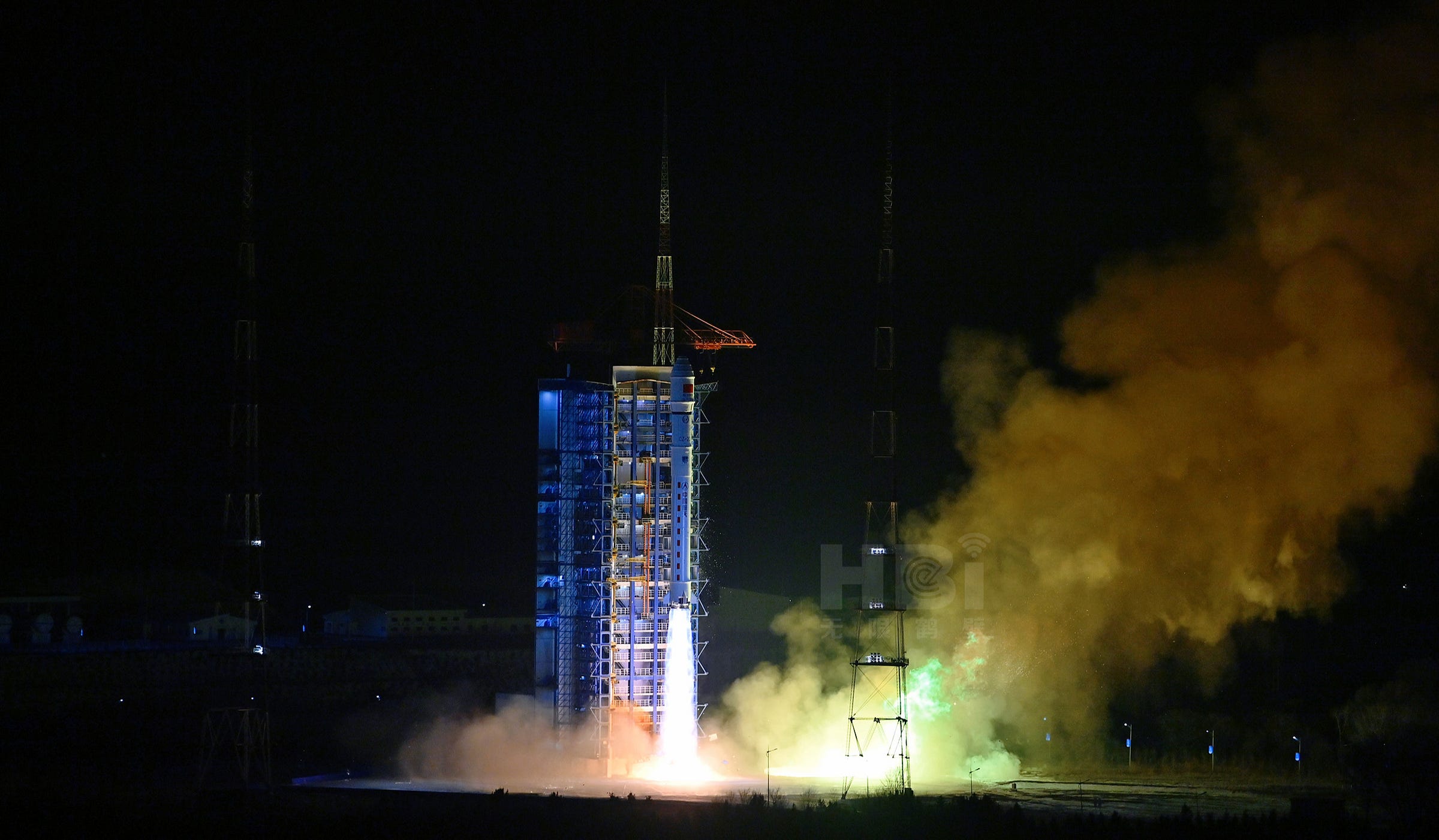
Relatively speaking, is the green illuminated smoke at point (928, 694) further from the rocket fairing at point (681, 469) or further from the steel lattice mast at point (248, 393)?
the steel lattice mast at point (248, 393)

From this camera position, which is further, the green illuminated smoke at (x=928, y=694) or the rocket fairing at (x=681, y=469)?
the green illuminated smoke at (x=928, y=694)

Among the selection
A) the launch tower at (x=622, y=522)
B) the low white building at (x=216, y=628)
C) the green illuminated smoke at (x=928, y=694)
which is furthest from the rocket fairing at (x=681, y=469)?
the low white building at (x=216, y=628)

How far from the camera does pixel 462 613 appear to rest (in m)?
67.2

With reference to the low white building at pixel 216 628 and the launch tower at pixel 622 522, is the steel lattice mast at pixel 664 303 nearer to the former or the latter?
the launch tower at pixel 622 522

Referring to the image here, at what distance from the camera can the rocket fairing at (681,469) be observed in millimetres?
40562

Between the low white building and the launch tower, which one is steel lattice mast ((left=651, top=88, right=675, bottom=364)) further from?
the low white building

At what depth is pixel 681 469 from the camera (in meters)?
40.7

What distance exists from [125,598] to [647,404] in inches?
1357

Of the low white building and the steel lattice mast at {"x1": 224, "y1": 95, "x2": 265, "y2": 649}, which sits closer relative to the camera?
the steel lattice mast at {"x1": 224, "y1": 95, "x2": 265, "y2": 649}

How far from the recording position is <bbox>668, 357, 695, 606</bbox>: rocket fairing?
40.6 metres

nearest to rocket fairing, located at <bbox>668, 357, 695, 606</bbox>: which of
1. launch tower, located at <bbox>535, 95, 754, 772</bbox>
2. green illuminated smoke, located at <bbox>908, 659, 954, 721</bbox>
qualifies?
launch tower, located at <bbox>535, 95, 754, 772</bbox>

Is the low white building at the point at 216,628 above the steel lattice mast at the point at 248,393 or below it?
below

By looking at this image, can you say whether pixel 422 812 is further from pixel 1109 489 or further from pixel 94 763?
pixel 1109 489

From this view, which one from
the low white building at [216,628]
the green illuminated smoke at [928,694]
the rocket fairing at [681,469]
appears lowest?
the green illuminated smoke at [928,694]
